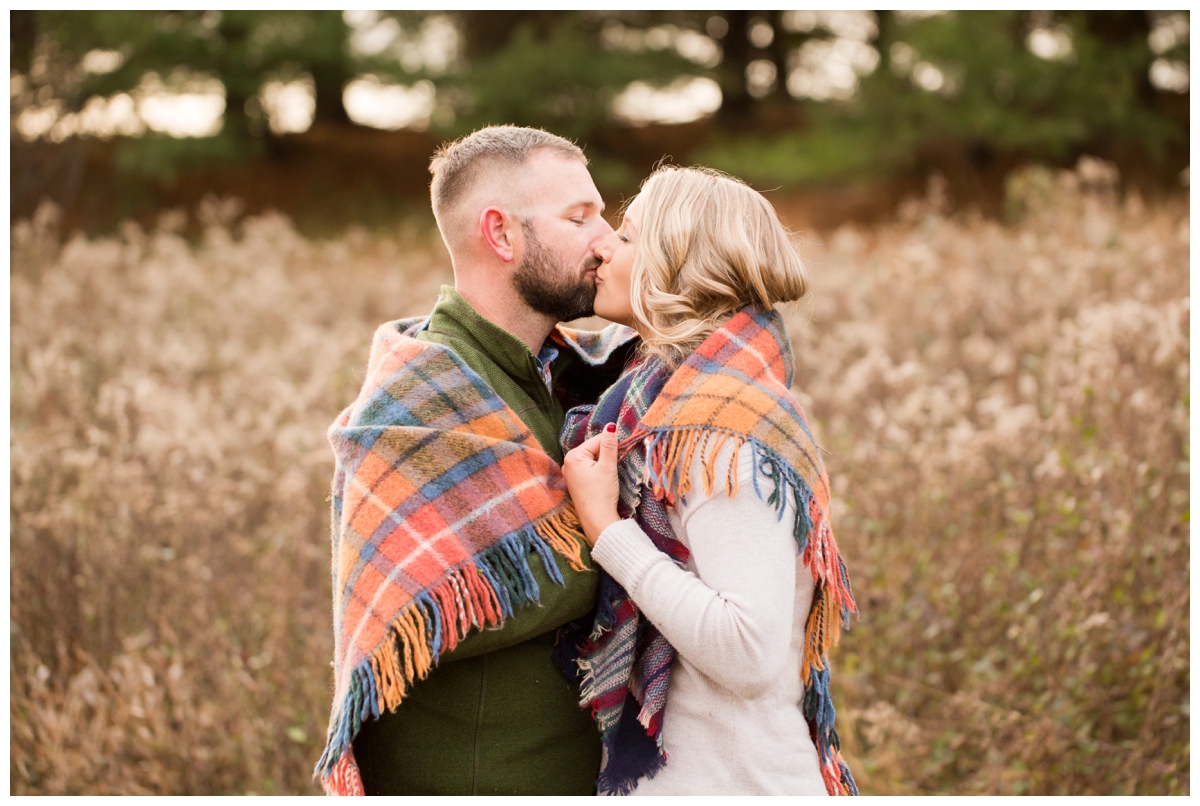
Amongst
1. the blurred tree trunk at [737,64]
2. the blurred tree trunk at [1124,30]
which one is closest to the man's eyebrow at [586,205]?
the blurred tree trunk at [1124,30]

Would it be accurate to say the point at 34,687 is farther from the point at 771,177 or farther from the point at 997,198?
the point at 997,198

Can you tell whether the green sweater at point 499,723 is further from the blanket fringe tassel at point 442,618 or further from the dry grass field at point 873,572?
the dry grass field at point 873,572

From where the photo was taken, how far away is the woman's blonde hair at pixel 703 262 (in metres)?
1.82

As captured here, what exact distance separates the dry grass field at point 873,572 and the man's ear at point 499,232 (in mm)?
675

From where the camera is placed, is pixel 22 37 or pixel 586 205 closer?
pixel 586 205

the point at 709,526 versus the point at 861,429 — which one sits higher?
the point at 709,526

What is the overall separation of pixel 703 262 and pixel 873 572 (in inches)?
82.9

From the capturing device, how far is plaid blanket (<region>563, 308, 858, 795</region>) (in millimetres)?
1692

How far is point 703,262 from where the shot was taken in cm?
184

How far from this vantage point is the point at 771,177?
13.1 meters

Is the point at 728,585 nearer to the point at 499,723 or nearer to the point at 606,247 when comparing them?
the point at 499,723

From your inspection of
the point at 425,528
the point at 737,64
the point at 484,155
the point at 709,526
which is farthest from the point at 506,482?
the point at 737,64

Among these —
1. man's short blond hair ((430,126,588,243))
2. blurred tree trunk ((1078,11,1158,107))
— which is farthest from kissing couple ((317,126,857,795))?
blurred tree trunk ((1078,11,1158,107))

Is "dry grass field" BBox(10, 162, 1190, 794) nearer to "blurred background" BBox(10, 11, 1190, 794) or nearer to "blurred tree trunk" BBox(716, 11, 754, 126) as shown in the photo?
"blurred background" BBox(10, 11, 1190, 794)
